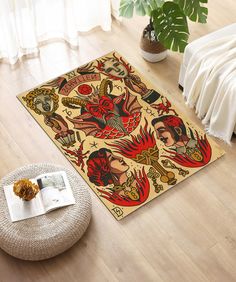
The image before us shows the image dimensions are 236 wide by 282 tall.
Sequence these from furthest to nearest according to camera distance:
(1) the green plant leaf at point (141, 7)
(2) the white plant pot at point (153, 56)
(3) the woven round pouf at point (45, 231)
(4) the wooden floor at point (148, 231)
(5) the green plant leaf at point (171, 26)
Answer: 1. (2) the white plant pot at point (153, 56)
2. (1) the green plant leaf at point (141, 7)
3. (5) the green plant leaf at point (171, 26)
4. (4) the wooden floor at point (148, 231)
5. (3) the woven round pouf at point (45, 231)

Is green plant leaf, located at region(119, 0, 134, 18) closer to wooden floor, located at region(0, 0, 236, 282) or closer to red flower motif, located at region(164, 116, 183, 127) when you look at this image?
wooden floor, located at region(0, 0, 236, 282)

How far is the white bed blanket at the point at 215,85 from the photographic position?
3266 mm

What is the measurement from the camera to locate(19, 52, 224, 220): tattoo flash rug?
3188 mm

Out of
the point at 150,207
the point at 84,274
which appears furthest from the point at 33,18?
the point at 84,274

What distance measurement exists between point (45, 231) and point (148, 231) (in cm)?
61

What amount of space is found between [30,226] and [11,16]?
1629mm

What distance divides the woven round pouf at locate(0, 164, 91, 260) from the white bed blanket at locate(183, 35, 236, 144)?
109 centimetres

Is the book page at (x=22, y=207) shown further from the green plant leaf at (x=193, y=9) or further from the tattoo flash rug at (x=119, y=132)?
the green plant leaf at (x=193, y=9)

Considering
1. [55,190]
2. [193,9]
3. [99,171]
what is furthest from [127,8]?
[55,190]

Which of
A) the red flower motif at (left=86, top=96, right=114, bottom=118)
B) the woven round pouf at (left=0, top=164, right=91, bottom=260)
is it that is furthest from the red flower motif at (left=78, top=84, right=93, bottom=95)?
the woven round pouf at (left=0, top=164, right=91, bottom=260)

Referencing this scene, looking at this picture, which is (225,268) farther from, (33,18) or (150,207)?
(33,18)

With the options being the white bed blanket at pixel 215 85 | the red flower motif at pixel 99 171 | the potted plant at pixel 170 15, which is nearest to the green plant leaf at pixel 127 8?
the potted plant at pixel 170 15

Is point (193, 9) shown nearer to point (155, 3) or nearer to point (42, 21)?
point (155, 3)

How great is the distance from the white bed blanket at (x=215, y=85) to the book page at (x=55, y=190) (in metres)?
1.10
